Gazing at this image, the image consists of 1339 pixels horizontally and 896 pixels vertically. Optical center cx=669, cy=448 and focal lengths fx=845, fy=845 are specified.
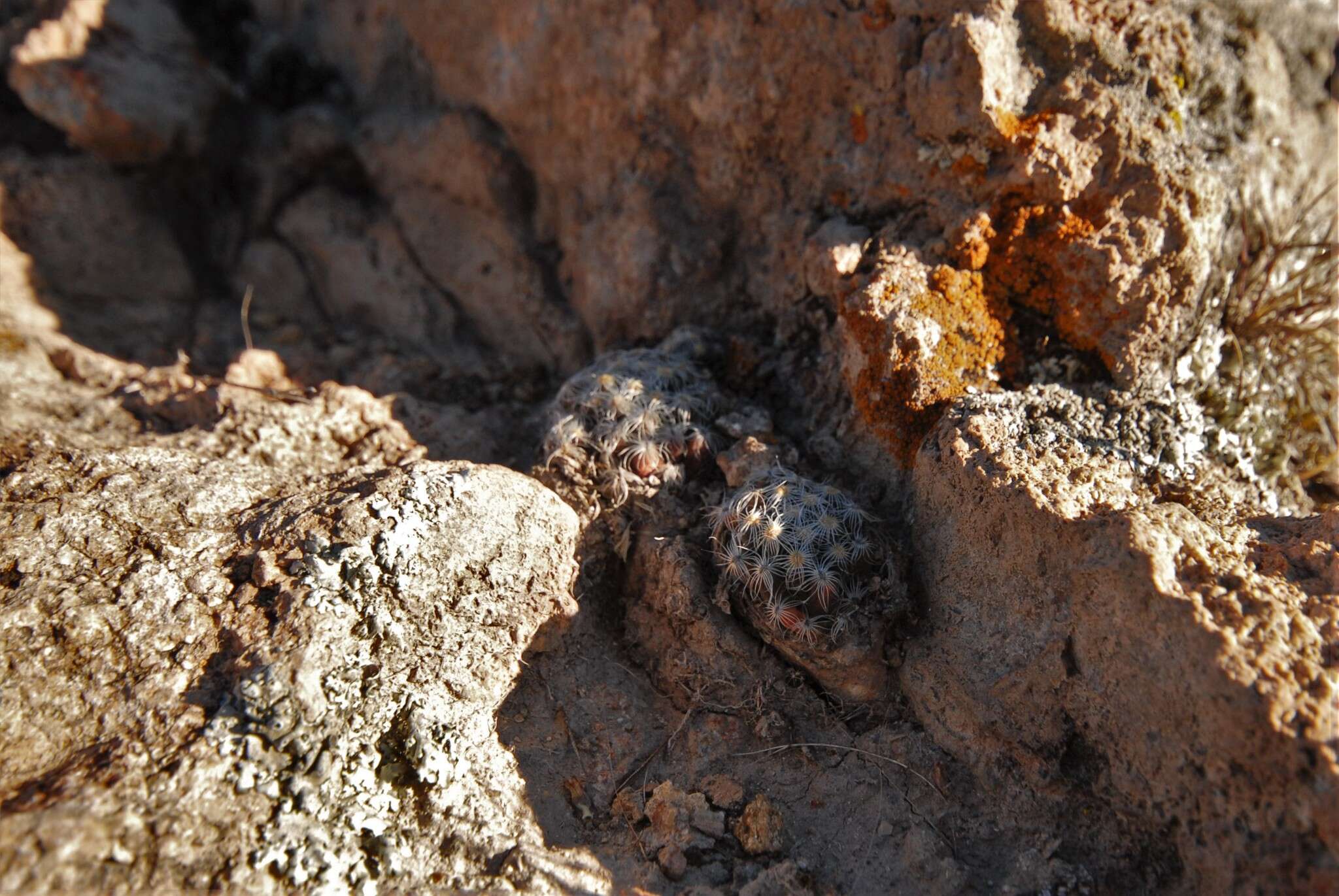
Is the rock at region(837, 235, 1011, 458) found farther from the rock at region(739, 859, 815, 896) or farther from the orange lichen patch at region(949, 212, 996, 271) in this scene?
the rock at region(739, 859, 815, 896)

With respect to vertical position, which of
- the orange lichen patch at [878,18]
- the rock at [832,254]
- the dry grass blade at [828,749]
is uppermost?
the orange lichen patch at [878,18]

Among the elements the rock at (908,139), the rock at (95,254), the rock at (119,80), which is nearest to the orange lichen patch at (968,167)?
the rock at (908,139)

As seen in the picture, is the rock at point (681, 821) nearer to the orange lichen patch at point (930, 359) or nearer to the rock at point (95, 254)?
the orange lichen patch at point (930, 359)

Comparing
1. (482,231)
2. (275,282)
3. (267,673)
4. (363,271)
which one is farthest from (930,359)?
(275,282)

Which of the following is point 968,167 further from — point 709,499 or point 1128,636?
point 1128,636

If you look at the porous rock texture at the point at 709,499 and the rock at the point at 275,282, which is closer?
the porous rock texture at the point at 709,499

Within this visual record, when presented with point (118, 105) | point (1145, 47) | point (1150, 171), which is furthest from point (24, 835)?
point (1145, 47)
